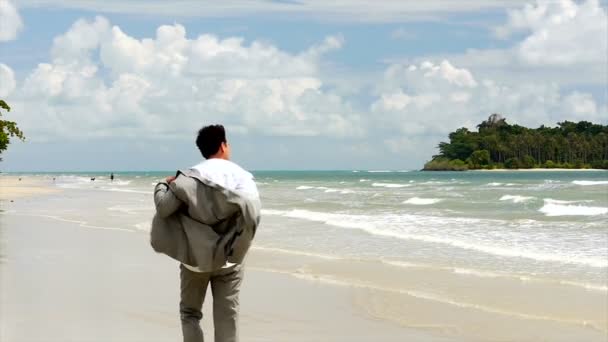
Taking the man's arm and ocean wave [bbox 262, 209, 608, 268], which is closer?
the man's arm

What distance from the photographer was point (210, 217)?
4262 mm

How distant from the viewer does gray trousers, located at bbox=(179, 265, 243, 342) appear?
14.6ft

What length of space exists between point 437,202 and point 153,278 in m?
24.4

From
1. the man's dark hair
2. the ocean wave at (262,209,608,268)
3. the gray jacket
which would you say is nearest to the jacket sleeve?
the gray jacket

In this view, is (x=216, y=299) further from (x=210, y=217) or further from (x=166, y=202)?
(x=166, y=202)

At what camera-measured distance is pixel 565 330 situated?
7.04 meters

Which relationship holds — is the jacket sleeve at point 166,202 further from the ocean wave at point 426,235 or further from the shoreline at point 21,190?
the shoreline at point 21,190

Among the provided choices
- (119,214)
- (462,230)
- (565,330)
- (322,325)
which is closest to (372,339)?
(322,325)

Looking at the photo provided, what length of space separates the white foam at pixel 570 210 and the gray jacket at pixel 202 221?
21.3 m

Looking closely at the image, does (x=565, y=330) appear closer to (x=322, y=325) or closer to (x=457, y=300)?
(x=457, y=300)

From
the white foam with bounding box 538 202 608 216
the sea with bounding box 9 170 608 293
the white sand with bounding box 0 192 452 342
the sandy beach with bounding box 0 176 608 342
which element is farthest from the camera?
the white foam with bounding box 538 202 608 216

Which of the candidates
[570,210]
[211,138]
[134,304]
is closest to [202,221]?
[211,138]

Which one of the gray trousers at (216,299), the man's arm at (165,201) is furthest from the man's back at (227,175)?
the gray trousers at (216,299)

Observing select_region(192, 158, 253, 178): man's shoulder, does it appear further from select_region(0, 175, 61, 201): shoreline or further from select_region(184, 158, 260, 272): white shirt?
select_region(0, 175, 61, 201): shoreline
